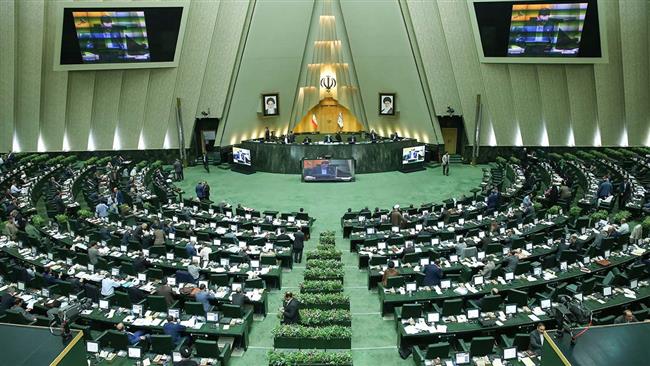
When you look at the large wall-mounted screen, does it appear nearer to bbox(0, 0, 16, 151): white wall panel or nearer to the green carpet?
the green carpet

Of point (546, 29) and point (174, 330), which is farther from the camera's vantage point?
point (546, 29)

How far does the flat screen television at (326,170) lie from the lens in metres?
27.7

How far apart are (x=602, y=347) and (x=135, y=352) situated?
8265 mm

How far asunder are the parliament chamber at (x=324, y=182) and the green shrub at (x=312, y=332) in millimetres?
46

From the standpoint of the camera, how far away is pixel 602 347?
6.04 meters

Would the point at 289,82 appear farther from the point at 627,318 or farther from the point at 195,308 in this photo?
the point at 627,318

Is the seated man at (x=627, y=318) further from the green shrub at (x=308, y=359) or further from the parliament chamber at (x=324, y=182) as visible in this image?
the green shrub at (x=308, y=359)

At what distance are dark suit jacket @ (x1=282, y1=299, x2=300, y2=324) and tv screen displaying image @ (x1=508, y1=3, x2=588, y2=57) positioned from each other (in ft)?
78.9

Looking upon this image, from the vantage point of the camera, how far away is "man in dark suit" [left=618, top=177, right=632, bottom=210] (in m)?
20.1

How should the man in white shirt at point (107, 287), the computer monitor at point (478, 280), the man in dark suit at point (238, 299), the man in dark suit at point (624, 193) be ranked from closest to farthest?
the man in dark suit at point (238, 299) → the man in white shirt at point (107, 287) → the computer monitor at point (478, 280) → the man in dark suit at point (624, 193)

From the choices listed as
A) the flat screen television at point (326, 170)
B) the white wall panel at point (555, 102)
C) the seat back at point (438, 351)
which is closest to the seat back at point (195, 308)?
the seat back at point (438, 351)

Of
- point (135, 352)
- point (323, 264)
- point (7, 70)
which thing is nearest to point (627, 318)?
point (323, 264)

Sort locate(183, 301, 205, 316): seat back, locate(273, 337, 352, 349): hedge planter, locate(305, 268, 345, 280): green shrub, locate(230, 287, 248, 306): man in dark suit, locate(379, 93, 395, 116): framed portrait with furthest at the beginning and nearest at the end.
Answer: locate(379, 93, 395, 116): framed portrait
locate(305, 268, 345, 280): green shrub
locate(230, 287, 248, 306): man in dark suit
locate(183, 301, 205, 316): seat back
locate(273, 337, 352, 349): hedge planter

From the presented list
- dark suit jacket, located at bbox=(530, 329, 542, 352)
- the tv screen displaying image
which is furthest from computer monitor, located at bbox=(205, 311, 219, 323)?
the tv screen displaying image
